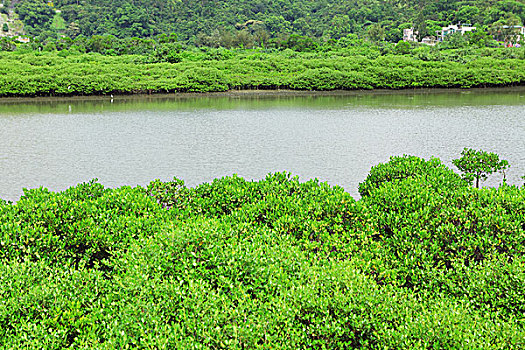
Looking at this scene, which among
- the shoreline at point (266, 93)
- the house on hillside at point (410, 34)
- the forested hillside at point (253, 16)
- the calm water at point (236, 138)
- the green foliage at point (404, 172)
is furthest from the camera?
the forested hillside at point (253, 16)

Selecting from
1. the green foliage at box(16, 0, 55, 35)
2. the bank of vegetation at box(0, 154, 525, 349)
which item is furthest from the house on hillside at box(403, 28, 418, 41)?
the bank of vegetation at box(0, 154, 525, 349)

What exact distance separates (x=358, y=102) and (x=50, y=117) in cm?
1354

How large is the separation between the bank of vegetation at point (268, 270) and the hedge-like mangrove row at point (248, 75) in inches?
913

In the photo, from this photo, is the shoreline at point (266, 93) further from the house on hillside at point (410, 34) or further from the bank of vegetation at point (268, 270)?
the house on hillside at point (410, 34)

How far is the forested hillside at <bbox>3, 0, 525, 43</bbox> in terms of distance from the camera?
190 feet

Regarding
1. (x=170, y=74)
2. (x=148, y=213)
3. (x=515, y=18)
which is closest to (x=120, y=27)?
(x=170, y=74)

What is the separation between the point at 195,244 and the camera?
390cm

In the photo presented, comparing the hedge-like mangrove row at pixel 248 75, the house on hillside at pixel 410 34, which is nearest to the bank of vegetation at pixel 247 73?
the hedge-like mangrove row at pixel 248 75

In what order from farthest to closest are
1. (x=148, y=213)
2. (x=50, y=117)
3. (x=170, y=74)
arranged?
(x=170, y=74), (x=50, y=117), (x=148, y=213)

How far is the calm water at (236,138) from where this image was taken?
10.7m

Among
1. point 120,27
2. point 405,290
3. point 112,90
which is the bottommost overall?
point 405,290

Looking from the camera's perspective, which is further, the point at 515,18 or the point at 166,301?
the point at 515,18

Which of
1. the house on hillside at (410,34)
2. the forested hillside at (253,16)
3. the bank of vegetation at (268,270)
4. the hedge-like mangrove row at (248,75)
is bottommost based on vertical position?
the bank of vegetation at (268,270)

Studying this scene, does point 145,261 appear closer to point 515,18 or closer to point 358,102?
point 358,102
